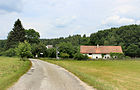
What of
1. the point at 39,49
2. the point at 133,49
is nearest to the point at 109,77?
the point at 39,49

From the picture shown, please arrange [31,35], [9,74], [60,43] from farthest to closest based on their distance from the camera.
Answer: [31,35]
[60,43]
[9,74]

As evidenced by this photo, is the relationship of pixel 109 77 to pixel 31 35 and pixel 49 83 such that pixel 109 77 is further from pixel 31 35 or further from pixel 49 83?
pixel 31 35

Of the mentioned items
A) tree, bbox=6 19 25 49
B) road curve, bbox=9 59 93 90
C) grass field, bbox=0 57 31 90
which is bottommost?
road curve, bbox=9 59 93 90

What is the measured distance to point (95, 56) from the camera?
67.9 meters

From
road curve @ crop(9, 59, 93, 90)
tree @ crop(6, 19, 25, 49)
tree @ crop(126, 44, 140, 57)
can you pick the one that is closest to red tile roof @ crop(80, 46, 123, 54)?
tree @ crop(126, 44, 140, 57)

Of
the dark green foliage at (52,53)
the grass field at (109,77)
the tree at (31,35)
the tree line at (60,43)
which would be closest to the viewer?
the grass field at (109,77)

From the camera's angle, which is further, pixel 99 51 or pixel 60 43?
pixel 99 51

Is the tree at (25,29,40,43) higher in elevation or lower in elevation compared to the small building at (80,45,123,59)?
higher

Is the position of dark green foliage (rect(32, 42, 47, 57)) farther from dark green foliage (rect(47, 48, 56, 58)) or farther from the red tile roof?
the red tile roof

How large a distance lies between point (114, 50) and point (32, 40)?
1655 inches

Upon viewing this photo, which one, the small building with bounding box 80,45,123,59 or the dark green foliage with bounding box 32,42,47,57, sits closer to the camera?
the small building with bounding box 80,45,123,59

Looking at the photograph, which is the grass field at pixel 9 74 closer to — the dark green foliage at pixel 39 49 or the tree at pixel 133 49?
the dark green foliage at pixel 39 49

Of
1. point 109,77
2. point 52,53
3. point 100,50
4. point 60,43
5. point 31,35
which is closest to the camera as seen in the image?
point 109,77

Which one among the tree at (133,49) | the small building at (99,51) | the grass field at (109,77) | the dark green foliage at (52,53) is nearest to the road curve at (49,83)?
the grass field at (109,77)
